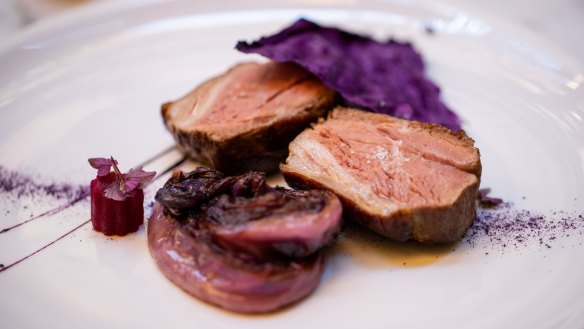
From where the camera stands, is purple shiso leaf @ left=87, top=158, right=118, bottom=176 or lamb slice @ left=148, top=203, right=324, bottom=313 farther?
purple shiso leaf @ left=87, top=158, right=118, bottom=176

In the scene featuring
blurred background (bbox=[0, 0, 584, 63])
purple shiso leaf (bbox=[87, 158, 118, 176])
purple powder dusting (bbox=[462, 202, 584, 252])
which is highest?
blurred background (bbox=[0, 0, 584, 63])

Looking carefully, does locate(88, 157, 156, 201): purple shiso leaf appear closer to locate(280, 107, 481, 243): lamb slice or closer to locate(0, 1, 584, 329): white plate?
locate(0, 1, 584, 329): white plate

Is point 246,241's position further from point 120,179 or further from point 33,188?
point 33,188

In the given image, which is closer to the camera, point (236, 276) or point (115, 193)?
point (236, 276)

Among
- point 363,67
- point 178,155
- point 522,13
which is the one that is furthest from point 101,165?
point 522,13

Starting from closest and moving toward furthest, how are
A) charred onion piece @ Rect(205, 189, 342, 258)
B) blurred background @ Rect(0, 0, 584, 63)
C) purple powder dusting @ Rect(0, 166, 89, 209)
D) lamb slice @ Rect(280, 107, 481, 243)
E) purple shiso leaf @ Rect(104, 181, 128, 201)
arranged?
charred onion piece @ Rect(205, 189, 342, 258), lamb slice @ Rect(280, 107, 481, 243), purple shiso leaf @ Rect(104, 181, 128, 201), purple powder dusting @ Rect(0, 166, 89, 209), blurred background @ Rect(0, 0, 584, 63)

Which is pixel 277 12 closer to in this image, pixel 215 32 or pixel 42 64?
pixel 215 32

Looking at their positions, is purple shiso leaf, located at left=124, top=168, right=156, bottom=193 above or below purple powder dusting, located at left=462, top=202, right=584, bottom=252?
above

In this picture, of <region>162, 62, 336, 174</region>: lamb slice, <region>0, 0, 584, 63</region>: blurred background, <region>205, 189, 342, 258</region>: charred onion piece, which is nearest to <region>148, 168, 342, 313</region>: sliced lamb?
<region>205, 189, 342, 258</region>: charred onion piece
